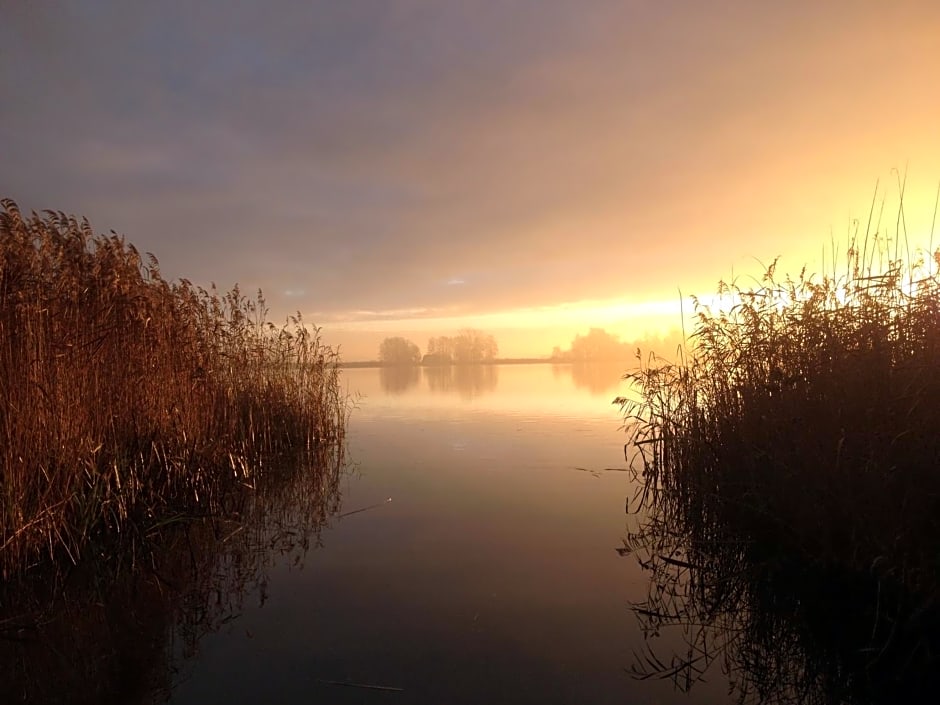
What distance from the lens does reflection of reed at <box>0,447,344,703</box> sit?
7.98 feet

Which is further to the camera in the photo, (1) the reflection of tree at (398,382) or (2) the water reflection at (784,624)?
(1) the reflection of tree at (398,382)

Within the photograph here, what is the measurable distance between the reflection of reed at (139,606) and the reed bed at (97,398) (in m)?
0.32

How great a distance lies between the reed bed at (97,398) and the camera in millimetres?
3574

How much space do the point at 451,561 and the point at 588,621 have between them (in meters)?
1.24

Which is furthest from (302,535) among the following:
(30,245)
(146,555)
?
(30,245)

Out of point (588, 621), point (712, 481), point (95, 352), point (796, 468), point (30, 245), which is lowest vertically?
point (588, 621)

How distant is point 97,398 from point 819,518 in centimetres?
535

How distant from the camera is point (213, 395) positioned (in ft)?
19.9

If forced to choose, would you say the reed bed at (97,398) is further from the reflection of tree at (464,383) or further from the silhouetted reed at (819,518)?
the reflection of tree at (464,383)

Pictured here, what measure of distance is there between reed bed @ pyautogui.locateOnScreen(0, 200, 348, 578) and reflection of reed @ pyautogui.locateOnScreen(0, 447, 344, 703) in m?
0.32

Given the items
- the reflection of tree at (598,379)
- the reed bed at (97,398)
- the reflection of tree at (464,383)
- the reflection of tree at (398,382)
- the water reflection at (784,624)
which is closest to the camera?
the water reflection at (784,624)

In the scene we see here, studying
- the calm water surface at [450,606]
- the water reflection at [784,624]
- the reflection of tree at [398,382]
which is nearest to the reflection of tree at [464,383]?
the reflection of tree at [398,382]

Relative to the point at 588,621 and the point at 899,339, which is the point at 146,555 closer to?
the point at 588,621

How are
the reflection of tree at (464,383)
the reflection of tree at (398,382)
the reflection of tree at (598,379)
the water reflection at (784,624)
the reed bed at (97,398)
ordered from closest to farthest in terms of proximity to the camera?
the water reflection at (784,624) < the reed bed at (97,398) < the reflection of tree at (598,379) < the reflection of tree at (464,383) < the reflection of tree at (398,382)
